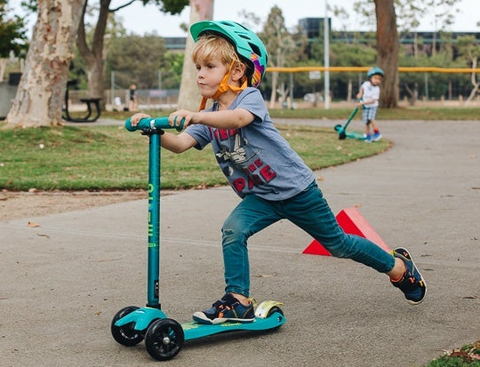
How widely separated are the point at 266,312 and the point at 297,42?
72899mm

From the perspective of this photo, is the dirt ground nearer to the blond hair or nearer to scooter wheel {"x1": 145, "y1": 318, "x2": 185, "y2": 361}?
the blond hair

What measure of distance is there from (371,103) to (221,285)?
556 inches

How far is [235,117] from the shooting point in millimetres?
4238

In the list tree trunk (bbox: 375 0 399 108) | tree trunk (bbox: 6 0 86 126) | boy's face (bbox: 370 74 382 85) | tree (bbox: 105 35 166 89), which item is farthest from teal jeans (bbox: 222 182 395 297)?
tree (bbox: 105 35 166 89)

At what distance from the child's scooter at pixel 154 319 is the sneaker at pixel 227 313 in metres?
0.03

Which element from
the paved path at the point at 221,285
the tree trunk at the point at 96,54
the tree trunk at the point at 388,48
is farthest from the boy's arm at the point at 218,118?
the tree trunk at the point at 96,54

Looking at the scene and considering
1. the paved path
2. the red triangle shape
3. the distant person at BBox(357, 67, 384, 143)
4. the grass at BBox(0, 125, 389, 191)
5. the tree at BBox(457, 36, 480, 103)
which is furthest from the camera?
the tree at BBox(457, 36, 480, 103)

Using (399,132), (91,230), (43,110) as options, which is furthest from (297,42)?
(91,230)

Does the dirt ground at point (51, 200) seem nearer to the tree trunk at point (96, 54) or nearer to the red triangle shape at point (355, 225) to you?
the red triangle shape at point (355, 225)

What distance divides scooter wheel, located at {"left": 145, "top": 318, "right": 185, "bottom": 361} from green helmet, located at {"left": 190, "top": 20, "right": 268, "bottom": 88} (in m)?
1.27

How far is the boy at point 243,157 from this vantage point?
437 centimetres

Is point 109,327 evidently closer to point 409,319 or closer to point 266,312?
point 266,312

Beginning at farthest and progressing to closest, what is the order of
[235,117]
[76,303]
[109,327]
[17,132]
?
[17,132], [76,303], [109,327], [235,117]

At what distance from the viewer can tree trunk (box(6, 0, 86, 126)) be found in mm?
16156
